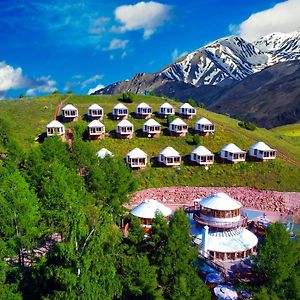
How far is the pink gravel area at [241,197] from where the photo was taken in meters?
57.1

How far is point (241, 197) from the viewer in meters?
59.7

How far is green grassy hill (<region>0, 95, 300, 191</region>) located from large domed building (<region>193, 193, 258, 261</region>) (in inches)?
771

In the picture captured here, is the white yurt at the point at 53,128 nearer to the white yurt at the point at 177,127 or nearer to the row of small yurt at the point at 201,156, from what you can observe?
the row of small yurt at the point at 201,156

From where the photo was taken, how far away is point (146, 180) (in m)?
62.7

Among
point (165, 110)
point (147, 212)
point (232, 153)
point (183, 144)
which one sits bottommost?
point (147, 212)

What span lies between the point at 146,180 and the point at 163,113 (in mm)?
24485

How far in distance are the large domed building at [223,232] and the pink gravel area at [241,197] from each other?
14.1 m

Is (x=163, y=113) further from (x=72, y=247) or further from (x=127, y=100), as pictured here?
(x=72, y=247)

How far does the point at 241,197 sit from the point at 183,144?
59.5ft

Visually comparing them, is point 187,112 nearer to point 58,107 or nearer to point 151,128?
point 151,128

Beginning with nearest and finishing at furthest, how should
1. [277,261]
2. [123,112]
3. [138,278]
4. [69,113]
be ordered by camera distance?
[138,278], [277,261], [69,113], [123,112]

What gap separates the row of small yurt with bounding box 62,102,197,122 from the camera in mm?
79188

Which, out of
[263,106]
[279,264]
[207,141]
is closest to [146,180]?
[207,141]

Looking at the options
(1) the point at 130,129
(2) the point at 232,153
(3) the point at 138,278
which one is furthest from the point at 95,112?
(3) the point at 138,278
